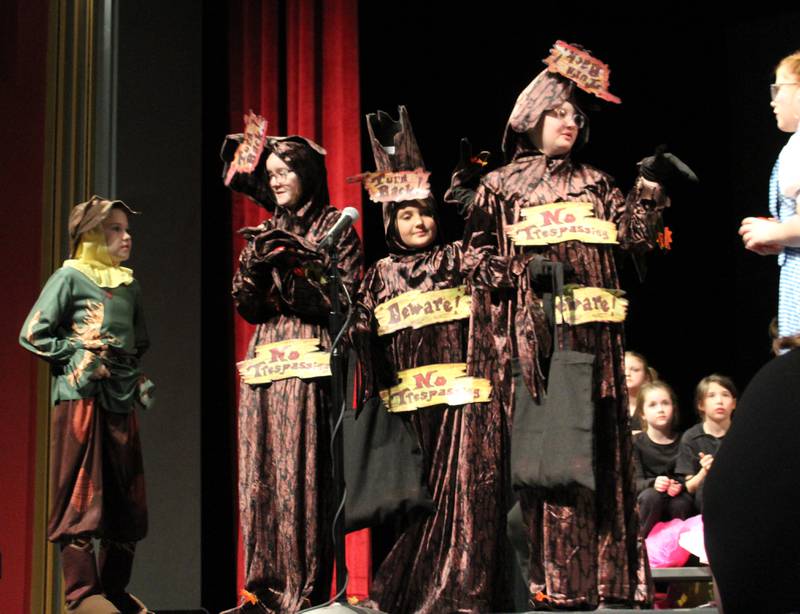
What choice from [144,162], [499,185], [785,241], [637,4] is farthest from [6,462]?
[785,241]

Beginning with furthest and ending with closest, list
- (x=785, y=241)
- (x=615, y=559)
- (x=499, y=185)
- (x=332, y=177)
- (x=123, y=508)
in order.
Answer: (x=332, y=177) < (x=123, y=508) < (x=499, y=185) < (x=615, y=559) < (x=785, y=241)

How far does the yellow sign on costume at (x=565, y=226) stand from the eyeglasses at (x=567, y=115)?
0.35 metres

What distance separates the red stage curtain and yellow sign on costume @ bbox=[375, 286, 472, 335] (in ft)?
5.95

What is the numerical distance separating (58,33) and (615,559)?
174 inches

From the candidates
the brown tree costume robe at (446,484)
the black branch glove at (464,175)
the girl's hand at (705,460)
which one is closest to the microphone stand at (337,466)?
the brown tree costume robe at (446,484)

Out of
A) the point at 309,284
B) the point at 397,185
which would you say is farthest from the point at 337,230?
the point at 397,185

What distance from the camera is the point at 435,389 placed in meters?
4.57

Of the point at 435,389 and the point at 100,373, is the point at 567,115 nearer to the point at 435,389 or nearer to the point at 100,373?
the point at 435,389

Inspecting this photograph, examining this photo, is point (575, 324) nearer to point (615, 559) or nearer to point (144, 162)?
point (615, 559)

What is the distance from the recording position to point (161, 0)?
6.94m

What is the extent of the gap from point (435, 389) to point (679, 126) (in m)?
2.20

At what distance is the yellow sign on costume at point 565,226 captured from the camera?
421 centimetres

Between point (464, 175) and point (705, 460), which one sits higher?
point (464, 175)

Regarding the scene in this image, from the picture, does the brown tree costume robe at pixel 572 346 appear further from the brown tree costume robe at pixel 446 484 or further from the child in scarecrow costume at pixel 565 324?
the brown tree costume robe at pixel 446 484
